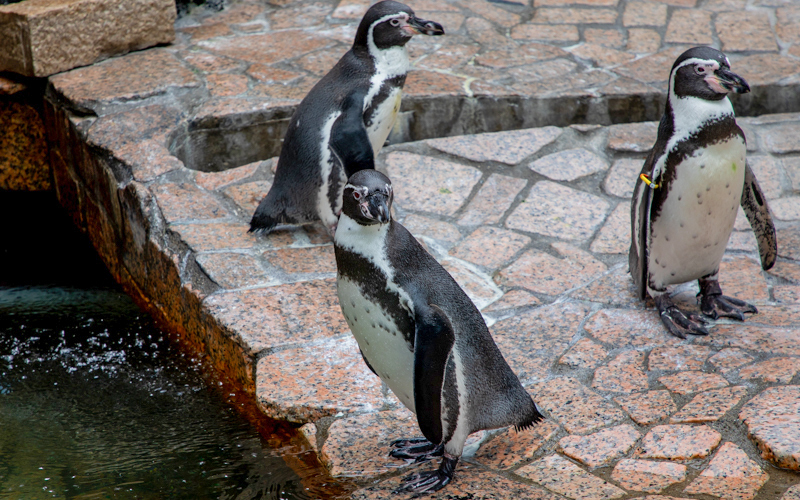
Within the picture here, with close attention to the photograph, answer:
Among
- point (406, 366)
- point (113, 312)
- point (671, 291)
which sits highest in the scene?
point (406, 366)

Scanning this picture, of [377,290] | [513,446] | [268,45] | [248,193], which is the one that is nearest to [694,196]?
[513,446]

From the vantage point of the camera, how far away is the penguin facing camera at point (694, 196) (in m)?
2.70

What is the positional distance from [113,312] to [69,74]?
76.1 inches

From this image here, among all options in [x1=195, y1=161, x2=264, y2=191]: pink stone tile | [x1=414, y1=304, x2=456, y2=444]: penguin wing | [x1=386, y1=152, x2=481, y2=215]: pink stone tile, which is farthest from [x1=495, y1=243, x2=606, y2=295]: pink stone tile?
[x1=195, y1=161, x2=264, y2=191]: pink stone tile

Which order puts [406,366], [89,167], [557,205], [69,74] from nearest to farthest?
[406,366]
[557,205]
[89,167]
[69,74]

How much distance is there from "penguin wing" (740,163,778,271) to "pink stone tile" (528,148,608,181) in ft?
3.99

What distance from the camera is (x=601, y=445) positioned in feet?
7.65

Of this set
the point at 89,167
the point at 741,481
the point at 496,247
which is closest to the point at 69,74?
the point at 89,167

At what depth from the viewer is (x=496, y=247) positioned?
3650 millimetres

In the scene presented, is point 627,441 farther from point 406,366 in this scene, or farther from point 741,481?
point 406,366

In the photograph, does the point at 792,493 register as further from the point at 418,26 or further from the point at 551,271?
the point at 418,26

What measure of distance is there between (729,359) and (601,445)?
2.31 feet

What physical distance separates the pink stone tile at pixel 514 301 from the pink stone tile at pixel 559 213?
58cm

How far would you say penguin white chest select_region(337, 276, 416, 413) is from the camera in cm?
210
